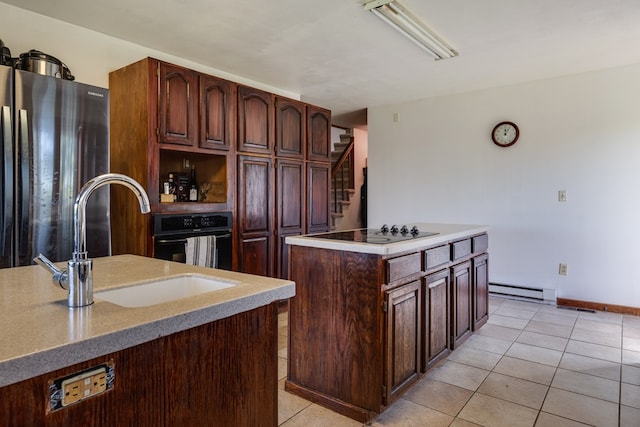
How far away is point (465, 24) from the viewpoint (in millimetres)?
2895

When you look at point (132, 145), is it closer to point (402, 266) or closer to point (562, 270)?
point (402, 266)

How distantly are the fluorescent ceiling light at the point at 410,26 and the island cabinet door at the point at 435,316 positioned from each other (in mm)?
1757

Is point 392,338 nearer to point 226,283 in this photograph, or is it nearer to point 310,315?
point 310,315

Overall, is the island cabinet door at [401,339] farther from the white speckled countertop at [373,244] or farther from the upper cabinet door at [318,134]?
the upper cabinet door at [318,134]

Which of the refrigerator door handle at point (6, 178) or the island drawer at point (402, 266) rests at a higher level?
the refrigerator door handle at point (6, 178)

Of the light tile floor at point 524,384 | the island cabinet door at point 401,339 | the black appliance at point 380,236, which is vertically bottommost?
the light tile floor at point 524,384

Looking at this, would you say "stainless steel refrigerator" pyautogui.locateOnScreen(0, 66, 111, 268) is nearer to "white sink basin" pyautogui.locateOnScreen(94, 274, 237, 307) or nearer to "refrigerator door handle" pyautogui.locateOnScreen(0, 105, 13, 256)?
"refrigerator door handle" pyautogui.locateOnScreen(0, 105, 13, 256)

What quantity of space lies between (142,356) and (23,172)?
1984 mm

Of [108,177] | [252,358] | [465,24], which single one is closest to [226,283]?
[252,358]

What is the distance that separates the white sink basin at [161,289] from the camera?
4.23 ft

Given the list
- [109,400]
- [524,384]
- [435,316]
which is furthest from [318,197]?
[109,400]

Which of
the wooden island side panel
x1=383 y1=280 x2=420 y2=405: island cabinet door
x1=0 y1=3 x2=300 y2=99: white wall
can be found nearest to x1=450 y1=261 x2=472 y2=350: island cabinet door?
x1=383 y1=280 x2=420 y2=405: island cabinet door

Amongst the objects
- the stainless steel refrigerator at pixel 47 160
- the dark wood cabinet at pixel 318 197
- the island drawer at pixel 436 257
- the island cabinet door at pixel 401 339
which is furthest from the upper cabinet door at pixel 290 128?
the island cabinet door at pixel 401 339

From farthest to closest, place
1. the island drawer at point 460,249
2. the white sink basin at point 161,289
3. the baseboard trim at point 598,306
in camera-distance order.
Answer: the baseboard trim at point 598,306 → the island drawer at point 460,249 → the white sink basin at point 161,289
